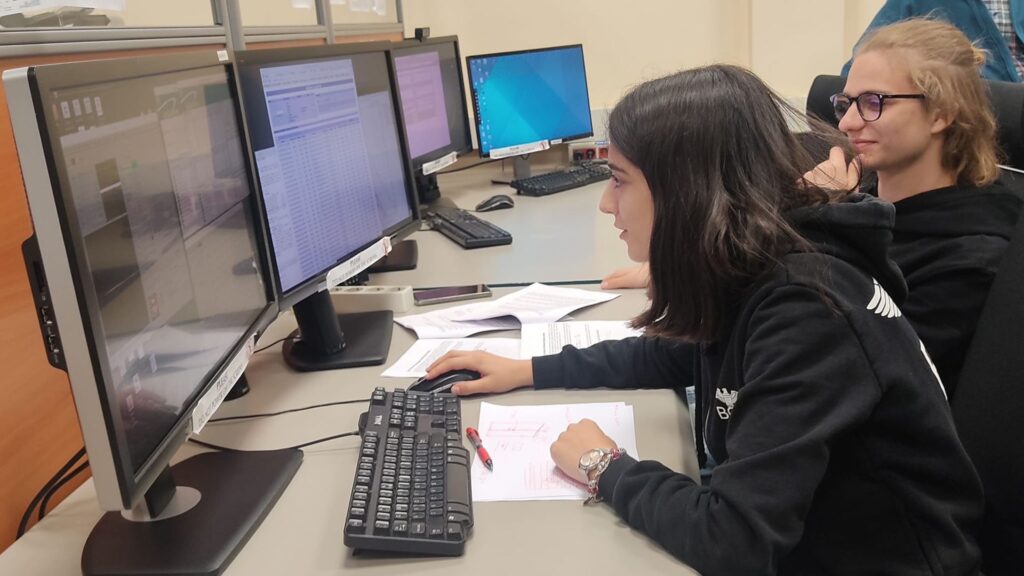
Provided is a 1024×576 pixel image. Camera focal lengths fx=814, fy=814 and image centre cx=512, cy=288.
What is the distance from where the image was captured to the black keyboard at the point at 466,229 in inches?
77.8

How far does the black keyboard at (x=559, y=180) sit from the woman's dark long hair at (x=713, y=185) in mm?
1584

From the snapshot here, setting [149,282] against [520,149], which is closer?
[149,282]

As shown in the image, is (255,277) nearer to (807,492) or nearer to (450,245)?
(807,492)

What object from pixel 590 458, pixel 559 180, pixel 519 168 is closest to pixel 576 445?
pixel 590 458

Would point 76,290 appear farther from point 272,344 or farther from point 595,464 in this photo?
point 272,344

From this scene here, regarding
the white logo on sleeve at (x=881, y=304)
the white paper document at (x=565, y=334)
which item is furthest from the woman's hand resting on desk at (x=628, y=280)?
the white logo on sleeve at (x=881, y=304)

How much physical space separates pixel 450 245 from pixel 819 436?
1.34m

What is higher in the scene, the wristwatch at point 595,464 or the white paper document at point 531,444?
the wristwatch at point 595,464

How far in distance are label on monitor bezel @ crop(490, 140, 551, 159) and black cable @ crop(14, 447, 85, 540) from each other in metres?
1.82

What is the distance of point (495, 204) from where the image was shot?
2377 mm

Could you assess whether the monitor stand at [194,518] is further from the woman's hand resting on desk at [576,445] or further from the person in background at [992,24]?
the person in background at [992,24]

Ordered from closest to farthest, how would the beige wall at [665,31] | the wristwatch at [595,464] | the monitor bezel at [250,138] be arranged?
the wristwatch at [595,464] → the monitor bezel at [250,138] → the beige wall at [665,31]

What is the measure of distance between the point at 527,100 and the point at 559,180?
306 mm

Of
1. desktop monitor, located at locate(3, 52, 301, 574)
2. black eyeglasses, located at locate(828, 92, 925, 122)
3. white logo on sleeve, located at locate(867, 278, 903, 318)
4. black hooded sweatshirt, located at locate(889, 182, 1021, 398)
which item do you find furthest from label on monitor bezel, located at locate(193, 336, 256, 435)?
black eyeglasses, located at locate(828, 92, 925, 122)
